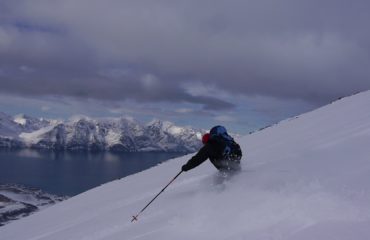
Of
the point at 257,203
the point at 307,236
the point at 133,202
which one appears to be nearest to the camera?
the point at 307,236

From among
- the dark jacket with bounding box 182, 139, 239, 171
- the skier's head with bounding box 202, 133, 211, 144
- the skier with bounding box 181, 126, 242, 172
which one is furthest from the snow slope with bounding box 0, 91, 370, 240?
the skier's head with bounding box 202, 133, 211, 144

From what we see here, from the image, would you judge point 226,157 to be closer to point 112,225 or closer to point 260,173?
point 260,173

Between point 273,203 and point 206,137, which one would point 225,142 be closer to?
point 206,137

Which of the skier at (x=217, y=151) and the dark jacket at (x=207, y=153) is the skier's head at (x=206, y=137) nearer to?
the skier at (x=217, y=151)

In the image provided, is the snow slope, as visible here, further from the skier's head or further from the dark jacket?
→ the skier's head

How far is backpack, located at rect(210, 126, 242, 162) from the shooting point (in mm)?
10984

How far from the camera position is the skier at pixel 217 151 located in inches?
431

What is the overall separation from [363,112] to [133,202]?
997cm

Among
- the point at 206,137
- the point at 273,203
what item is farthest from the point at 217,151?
the point at 273,203

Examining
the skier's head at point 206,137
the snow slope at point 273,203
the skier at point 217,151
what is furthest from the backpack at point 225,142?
the snow slope at point 273,203

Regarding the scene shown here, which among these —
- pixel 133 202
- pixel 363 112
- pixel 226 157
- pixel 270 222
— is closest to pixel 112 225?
pixel 133 202

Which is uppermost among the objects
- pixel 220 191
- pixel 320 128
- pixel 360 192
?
pixel 320 128

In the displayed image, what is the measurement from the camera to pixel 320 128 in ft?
56.4

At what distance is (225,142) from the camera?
11.1 meters
